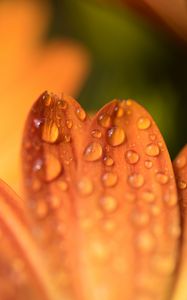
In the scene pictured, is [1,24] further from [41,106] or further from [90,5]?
[41,106]

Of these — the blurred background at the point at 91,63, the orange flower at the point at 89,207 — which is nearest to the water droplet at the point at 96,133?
the orange flower at the point at 89,207

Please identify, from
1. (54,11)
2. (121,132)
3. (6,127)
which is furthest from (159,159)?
(54,11)

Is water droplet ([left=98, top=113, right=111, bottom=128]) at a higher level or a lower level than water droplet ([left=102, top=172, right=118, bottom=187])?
higher

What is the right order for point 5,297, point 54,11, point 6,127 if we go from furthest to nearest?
point 54,11, point 6,127, point 5,297

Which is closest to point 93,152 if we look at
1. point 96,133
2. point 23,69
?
point 96,133

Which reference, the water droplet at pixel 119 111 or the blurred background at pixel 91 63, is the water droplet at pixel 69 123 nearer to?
the water droplet at pixel 119 111

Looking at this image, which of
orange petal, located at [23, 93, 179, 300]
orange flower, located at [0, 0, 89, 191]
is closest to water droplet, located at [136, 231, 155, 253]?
orange petal, located at [23, 93, 179, 300]

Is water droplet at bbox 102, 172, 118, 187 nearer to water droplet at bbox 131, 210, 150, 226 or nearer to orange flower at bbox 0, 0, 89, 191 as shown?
water droplet at bbox 131, 210, 150, 226
